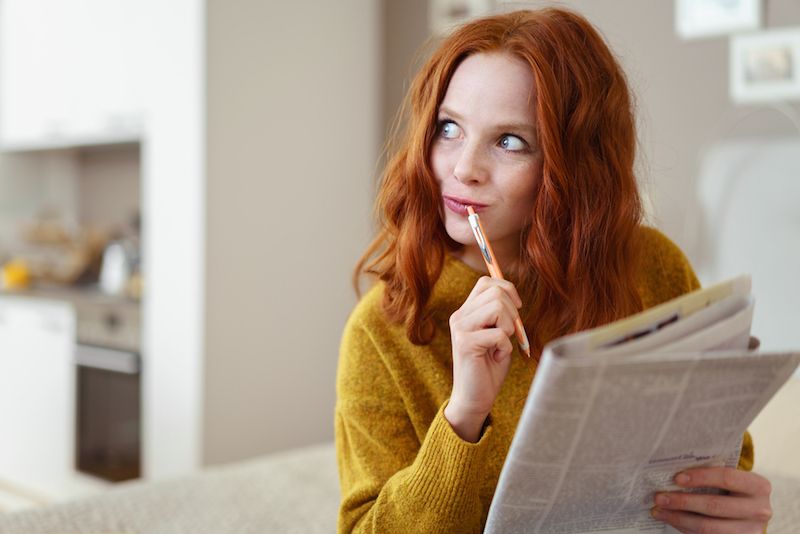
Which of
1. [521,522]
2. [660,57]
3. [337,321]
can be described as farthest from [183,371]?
[521,522]

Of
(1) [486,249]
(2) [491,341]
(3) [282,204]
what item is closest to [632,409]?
(2) [491,341]

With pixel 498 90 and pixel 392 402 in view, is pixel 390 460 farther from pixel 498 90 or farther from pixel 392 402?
pixel 498 90

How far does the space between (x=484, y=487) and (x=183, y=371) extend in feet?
6.67

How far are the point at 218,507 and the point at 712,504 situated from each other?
0.95m

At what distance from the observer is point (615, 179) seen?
3.64 ft

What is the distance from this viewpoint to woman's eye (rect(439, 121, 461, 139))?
3.60ft

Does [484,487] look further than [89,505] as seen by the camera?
No

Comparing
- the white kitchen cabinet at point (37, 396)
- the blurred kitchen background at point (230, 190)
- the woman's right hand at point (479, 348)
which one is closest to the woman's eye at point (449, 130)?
the woman's right hand at point (479, 348)

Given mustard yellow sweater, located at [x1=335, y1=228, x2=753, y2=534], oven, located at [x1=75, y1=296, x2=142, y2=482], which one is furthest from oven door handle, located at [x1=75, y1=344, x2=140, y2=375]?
mustard yellow sweater, located at [x1=335, y1=228, x2=753, y2=534]

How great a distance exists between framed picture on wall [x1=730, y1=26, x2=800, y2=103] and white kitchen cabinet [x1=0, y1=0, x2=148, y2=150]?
1.99m

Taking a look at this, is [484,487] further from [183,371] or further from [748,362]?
[183,371]

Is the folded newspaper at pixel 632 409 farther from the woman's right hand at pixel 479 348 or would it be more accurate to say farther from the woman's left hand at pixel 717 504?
the woman's right hand at pixel 479 348

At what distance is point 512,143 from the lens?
1.06 meters

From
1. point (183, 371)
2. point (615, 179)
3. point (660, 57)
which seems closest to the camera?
point (615, 179)
